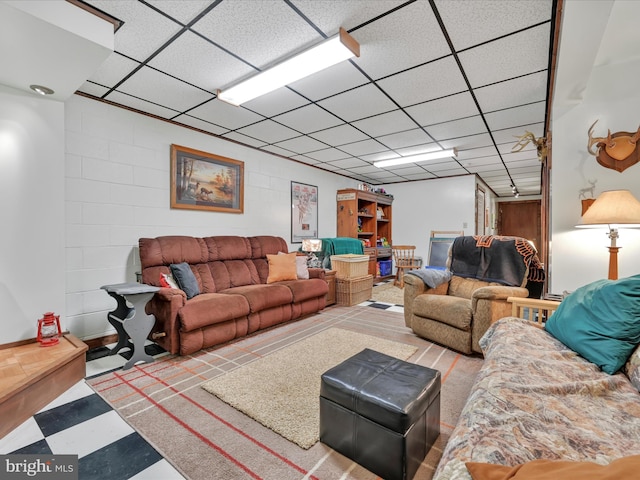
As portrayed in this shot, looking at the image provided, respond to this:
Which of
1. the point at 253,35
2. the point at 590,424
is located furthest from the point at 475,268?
the point at 253,35

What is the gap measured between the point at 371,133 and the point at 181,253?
9.26 ft

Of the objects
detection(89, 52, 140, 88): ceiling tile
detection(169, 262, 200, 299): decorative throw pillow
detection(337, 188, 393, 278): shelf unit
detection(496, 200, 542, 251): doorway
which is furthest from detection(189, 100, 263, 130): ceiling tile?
detection(496, 200, 542, 251): doorway

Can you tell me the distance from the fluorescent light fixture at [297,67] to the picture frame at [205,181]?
1.20m

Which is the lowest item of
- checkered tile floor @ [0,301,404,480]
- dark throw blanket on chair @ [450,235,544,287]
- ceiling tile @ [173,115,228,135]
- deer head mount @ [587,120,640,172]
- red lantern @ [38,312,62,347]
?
checkered tile floor @ [0,301,404,480]

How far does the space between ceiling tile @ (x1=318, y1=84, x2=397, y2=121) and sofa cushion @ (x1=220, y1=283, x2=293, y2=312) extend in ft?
6.91

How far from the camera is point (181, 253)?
326cm

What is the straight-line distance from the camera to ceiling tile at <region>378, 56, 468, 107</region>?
2369 millimetres

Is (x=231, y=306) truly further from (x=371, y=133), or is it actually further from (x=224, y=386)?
(x=371, y=133)

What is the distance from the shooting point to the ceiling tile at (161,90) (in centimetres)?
253

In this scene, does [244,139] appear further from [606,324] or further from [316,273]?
[606,324]

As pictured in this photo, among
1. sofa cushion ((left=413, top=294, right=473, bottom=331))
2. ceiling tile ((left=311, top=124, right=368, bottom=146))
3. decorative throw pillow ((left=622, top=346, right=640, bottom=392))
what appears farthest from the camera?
ceiling tile ((left=311, top=124, right=368, bottom=146))

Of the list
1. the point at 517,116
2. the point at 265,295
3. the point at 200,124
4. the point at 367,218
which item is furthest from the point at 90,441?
the point at 367,218

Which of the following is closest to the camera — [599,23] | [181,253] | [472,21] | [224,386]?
[599,23]

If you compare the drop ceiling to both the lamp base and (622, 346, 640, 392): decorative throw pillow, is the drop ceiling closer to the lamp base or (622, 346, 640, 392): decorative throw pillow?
the lamp base
